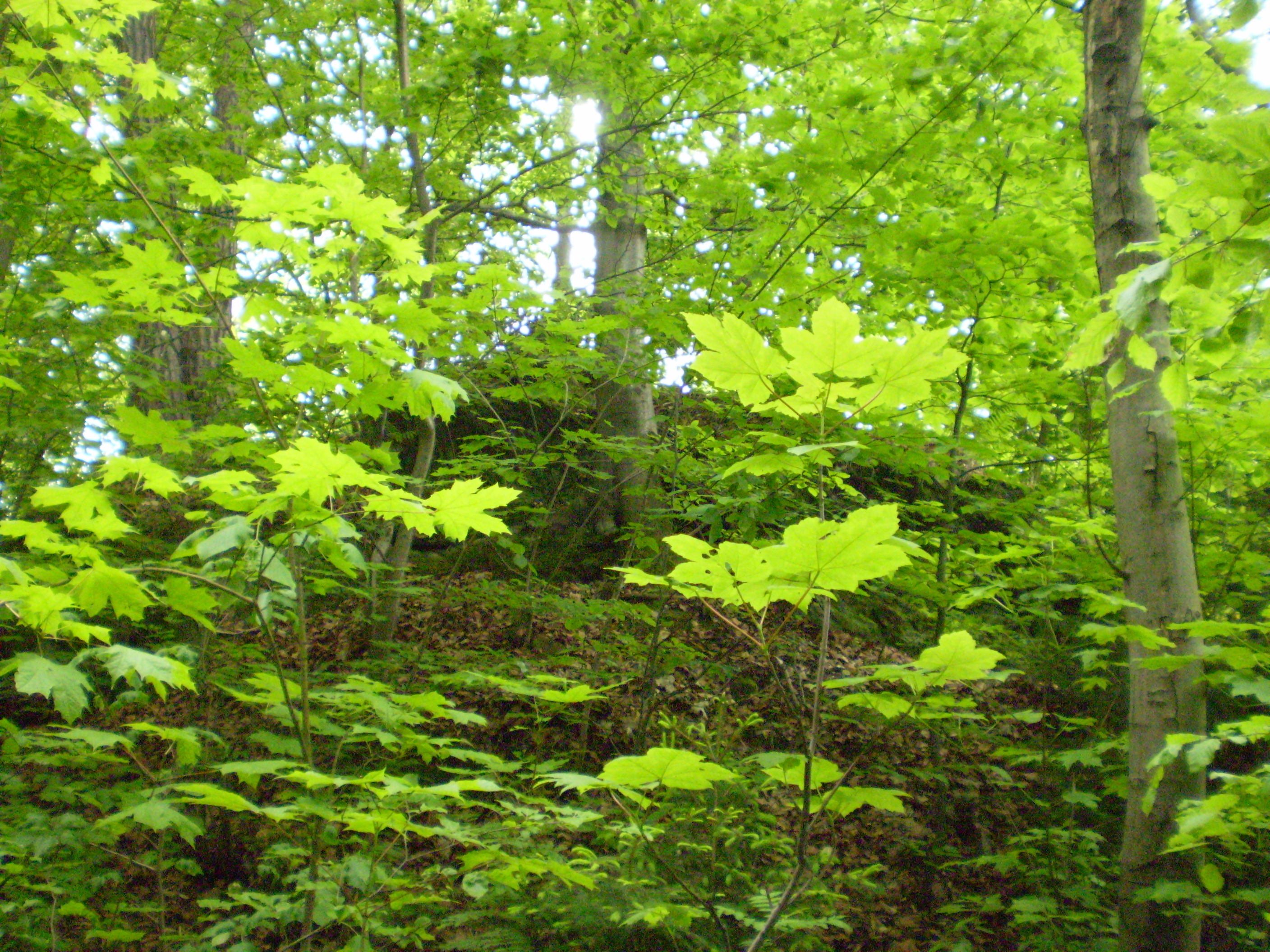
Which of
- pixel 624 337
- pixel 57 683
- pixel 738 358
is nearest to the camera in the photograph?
pixel 738 358

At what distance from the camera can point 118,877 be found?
254 cm

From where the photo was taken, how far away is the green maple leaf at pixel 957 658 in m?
1.20

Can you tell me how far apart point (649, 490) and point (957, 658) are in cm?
236

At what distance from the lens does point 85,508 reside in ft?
6.48

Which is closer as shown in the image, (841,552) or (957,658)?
(841,552)

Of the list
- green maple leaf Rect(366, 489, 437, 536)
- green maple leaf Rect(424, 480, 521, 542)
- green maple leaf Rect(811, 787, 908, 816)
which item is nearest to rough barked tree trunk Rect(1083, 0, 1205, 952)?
green maple leaf Rect(811, 787, 908, 816)

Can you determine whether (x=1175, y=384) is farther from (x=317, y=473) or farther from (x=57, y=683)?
(x=57, y=683)

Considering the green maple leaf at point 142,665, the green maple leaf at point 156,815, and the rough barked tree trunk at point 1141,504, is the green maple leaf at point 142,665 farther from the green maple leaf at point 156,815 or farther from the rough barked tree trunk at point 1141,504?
the rough barked tree trunk at point 1141,504

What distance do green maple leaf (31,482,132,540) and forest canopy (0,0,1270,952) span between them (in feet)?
0.05

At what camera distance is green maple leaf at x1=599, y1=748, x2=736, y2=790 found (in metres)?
1.18

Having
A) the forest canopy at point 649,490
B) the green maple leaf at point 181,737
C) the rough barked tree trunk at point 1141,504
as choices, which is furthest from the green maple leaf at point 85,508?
the rough barked tree trunk at point 1141,504

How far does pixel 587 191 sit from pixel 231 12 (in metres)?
2.32

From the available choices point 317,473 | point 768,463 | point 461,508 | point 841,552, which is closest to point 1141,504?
point 768,463

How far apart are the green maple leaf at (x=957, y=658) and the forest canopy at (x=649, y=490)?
0.03 ft
